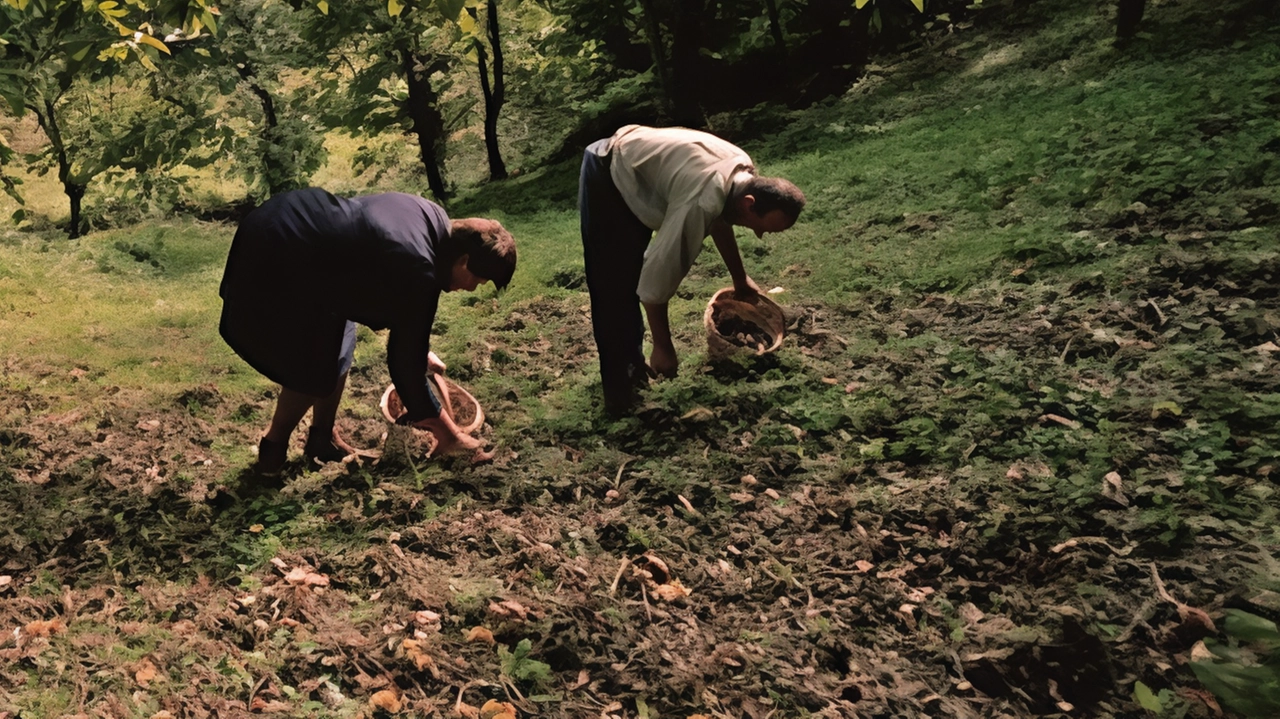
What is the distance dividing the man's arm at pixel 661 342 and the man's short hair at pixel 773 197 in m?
0.69

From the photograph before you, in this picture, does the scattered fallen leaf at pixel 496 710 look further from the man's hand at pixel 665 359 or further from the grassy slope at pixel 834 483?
the man's hand at pixel 665 359

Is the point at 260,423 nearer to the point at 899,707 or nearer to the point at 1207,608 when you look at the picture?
the point at 899,707

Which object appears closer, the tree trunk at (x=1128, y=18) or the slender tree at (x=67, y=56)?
the slender tree at (x=67, y=56)

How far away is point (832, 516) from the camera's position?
3262mm

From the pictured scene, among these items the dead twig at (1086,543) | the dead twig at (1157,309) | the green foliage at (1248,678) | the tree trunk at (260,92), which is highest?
the tree trunk at (260,92)

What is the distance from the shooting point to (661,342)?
169 inches

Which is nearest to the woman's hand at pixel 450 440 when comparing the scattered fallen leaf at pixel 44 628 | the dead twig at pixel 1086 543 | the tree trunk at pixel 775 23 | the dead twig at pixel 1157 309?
the scattered fallen leaf at pixel 44 628

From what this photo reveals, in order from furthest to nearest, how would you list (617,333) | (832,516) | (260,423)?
(260,423) < (617,333) < (832,516)

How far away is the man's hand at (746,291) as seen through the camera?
15.7ft

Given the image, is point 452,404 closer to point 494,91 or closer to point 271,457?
point 271,457

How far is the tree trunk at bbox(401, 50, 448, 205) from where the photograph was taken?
34.6 ft

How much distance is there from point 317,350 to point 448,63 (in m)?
8.51

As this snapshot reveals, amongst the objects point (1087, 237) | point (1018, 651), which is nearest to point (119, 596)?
point (1018, 651)

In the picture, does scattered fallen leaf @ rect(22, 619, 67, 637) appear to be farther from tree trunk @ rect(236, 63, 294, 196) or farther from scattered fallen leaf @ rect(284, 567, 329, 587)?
tree trunk @ rect(236, 63, 294, 196)
